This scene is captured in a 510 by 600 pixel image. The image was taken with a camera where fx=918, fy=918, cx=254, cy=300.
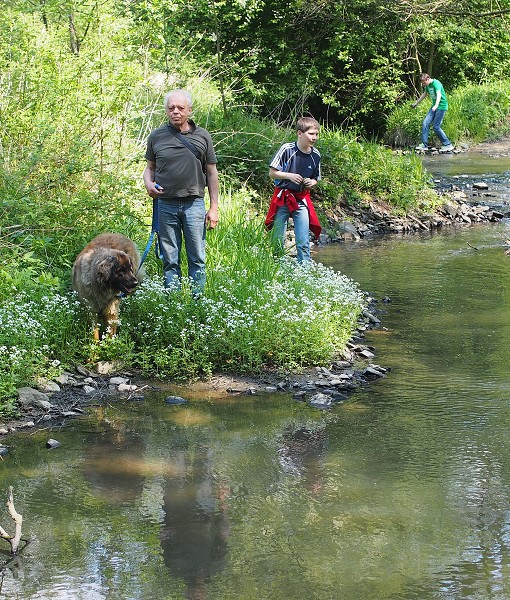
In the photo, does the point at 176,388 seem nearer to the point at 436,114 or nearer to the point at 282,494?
the point at 282,494

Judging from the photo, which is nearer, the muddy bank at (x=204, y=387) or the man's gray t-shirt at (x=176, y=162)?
the muddy bank at (x=204, y=387)

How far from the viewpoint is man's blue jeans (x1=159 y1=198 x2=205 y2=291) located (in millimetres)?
8945

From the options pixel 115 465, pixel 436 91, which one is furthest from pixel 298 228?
pixel 436 91

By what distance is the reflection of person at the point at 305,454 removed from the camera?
622cm

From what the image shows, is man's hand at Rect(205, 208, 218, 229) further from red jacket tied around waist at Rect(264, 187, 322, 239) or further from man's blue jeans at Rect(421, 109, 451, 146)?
man's blue jeans at Rect(421, 109, 451, 146)

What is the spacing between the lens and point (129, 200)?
36.8 feet

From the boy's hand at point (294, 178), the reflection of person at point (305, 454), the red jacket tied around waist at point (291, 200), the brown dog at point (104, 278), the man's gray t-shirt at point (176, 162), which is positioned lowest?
the reflection of person at point (305, 454)

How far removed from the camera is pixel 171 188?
8812 mm

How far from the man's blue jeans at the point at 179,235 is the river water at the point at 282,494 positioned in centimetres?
154

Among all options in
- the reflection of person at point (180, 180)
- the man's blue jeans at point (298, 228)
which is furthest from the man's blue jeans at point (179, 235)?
the man's blue jeans at point (298, 228)

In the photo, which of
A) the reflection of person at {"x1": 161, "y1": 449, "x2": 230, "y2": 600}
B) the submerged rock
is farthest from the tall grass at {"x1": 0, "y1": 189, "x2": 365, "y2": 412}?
the reflection of person at {"x1": 161, "y1": 449, "x2": 230, "y2": 600}

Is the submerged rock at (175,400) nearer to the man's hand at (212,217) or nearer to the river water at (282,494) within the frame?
the river water at (282,494)

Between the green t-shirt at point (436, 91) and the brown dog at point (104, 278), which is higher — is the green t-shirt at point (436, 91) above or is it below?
above

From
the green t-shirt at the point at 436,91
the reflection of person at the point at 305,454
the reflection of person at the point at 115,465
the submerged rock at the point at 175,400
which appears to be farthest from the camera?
the green t-shirt at the point at 436,91
